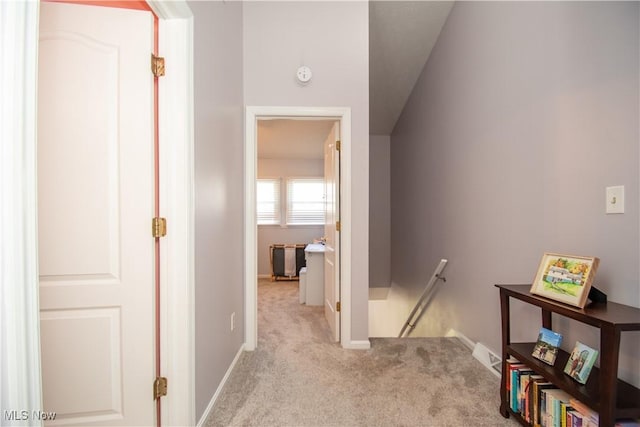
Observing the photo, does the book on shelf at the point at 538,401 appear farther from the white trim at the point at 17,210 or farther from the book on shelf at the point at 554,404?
the white trim at the point at 17,210

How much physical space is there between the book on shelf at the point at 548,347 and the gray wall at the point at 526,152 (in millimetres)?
227

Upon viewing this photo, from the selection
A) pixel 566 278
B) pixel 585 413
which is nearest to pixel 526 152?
pixel 566 278

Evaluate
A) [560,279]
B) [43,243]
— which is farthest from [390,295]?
[43,243]

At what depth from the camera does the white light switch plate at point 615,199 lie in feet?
4.81

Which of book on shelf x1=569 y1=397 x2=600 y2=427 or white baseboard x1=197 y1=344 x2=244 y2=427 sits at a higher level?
book on shelf x1=569 y1=397 x2=600 y2=427

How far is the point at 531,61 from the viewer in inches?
80.9

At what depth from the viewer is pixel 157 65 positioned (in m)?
1.57

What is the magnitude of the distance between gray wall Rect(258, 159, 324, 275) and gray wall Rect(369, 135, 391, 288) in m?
1.22

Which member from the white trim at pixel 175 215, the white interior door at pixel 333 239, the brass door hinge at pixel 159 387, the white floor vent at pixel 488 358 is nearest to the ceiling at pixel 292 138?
the white interior door at pixel 333 239

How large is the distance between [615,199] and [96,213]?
2.41 meters

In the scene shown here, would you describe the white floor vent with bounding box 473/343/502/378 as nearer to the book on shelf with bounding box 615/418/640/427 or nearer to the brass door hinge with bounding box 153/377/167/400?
the book on shelf with bounding box 615/418/640/427

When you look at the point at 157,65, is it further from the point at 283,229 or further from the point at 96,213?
the point at 283,229

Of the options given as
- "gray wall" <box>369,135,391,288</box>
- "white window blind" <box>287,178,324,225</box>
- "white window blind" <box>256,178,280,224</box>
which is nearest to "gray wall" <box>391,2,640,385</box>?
"gray wall" <box>369,135,391,288</box>

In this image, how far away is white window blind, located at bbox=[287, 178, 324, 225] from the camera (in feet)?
20.4
